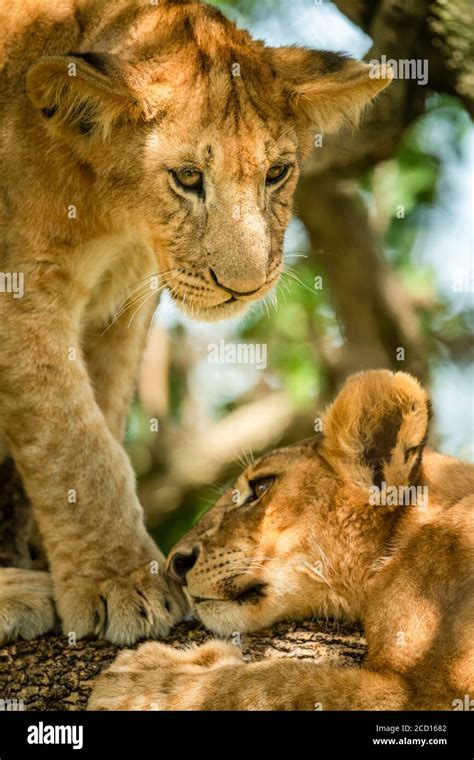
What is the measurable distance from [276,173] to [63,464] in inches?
62.3

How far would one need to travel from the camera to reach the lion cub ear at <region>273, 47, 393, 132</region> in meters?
5.68

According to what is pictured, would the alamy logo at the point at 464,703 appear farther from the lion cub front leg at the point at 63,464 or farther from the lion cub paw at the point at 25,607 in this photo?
the lion cub paw at the point at 25,607

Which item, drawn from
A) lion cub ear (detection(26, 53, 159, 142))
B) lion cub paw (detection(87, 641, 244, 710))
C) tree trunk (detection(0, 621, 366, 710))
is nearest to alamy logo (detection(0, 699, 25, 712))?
tree trunk (detection(0, 621, 366, 710))

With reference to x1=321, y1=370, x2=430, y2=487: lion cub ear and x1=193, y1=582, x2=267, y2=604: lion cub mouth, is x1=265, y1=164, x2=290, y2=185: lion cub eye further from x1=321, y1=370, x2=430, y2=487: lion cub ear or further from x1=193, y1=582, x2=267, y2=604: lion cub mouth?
x1=193, y1=582, x2=267, y2=604: lion cub mouth

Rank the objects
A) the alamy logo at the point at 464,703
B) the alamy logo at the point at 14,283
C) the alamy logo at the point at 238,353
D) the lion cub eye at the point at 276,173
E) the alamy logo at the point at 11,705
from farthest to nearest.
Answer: the alamy logo at the point at 238,353
the lion cub eye at the point at 276,173
the alamy logo at the point at 14,283
the alamy logo at the point at 11,705
the alamy logo at the point at 464,703

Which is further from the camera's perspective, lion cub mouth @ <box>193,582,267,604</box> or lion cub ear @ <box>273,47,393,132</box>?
lion cub ear @ <box>273,47,393,132</box>

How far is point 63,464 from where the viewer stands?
5.34 m

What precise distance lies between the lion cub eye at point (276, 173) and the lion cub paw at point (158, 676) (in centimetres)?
205

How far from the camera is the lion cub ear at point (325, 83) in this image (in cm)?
568

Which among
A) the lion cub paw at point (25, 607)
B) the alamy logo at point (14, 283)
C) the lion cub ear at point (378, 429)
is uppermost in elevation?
the alamy logo at point (14, 283)

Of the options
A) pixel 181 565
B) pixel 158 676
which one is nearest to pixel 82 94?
pixel 181 565
